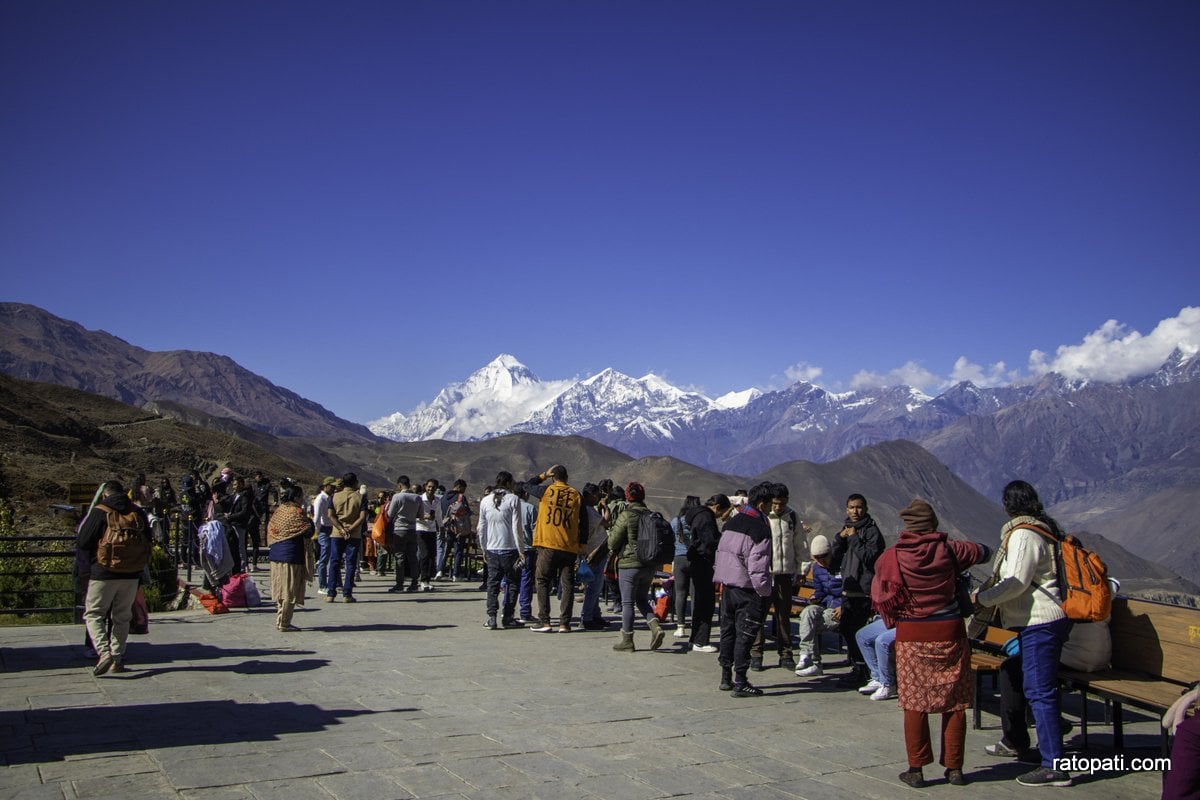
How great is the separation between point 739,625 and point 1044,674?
9.51ft

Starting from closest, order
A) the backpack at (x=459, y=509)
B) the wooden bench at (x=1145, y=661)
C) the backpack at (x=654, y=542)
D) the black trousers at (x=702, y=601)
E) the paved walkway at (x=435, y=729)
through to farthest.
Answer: the paved walkway at (x=435, y=729) < the wooden bench at (x=1145, y=661) < the backpack at (x=654, y=542) < the black trousers at (x=702, y=601) < the backpack at (x=459, y=509)

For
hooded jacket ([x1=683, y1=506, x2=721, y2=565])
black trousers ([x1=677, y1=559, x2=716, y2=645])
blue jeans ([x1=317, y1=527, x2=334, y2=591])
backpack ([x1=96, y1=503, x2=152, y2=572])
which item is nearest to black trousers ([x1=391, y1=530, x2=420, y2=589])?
blue jeans ([x1=317, y1=527, x2=334, y2=591])

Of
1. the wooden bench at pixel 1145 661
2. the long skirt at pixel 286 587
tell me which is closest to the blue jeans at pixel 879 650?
the wooden bench at pixel 1145 661

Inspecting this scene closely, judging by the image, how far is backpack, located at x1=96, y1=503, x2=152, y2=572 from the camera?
8.47m

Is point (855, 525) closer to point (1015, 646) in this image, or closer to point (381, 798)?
point (1015, 646)

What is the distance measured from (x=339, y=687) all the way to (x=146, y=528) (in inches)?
91.8

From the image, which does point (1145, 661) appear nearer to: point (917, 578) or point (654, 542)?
point (917, 578)

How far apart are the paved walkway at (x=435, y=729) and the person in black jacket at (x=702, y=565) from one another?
0.44 meters

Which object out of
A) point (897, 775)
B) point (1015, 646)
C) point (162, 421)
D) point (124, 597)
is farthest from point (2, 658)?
point (162, 421)

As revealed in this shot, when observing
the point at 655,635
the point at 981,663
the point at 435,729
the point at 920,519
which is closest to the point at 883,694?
the point at 981,663

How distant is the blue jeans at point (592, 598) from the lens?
41.0ft

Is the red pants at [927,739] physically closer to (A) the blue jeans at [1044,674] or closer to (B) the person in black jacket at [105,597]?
(A) the blue jeans at [1044,674]

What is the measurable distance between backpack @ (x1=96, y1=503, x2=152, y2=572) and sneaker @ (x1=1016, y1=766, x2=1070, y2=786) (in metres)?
7.24

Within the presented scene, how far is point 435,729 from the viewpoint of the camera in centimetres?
692
